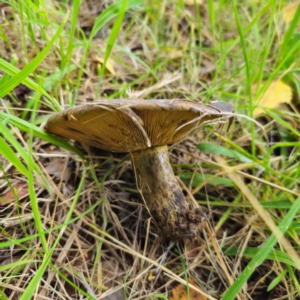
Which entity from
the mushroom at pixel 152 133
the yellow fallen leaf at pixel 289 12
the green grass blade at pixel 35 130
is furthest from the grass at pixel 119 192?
the yellow fallen leaf at pixel 289 12

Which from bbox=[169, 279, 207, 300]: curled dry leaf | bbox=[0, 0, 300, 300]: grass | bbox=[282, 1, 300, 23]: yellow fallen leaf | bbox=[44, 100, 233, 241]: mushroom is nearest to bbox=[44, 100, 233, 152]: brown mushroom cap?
bbox=[44, 100, 233, 241]: mushroom

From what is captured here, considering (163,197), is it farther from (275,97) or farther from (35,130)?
(275,97)

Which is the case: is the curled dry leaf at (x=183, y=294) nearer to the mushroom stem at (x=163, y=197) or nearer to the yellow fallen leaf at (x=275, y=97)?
the mushroom stem at (x=163, y=197)

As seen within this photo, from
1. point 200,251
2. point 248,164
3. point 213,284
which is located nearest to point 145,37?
point 248,164

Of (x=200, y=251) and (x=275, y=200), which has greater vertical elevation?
(x=275, y=200)

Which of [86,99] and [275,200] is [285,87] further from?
[86,99]
